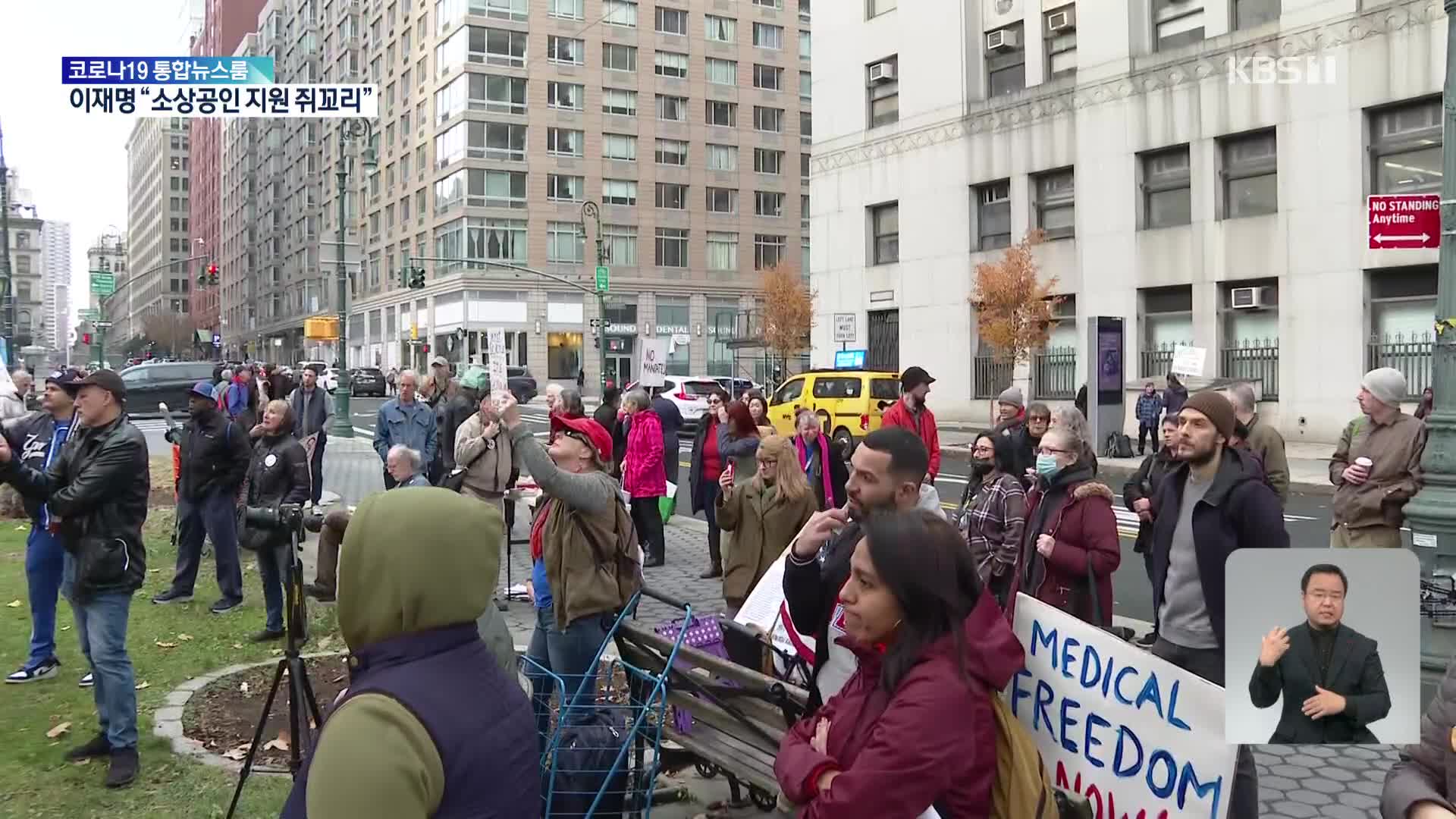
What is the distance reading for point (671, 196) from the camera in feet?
221

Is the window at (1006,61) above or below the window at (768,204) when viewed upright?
below

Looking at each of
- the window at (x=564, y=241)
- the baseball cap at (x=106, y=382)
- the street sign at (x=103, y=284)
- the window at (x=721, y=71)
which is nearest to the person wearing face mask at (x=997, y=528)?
the baseball cap at (x=106, y=382)

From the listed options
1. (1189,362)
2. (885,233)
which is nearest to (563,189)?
(885,233)

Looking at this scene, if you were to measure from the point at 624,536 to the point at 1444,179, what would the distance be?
626 cm

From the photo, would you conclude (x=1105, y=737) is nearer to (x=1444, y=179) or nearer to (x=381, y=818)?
(x=381, y=818)

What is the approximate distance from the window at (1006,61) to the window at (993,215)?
279 cm

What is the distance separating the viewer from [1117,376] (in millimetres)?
26641

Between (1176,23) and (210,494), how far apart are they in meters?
27.6

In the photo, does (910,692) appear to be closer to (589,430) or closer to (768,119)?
(589,430)

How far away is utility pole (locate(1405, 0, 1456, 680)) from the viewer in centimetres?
705

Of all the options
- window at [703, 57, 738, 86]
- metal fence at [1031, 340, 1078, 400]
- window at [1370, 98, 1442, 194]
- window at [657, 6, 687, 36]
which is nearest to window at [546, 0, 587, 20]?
window at [657, 6, 687, 36]

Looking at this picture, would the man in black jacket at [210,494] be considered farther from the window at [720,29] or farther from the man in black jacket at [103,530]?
the window at [720,29]

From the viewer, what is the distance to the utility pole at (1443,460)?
7.05 m

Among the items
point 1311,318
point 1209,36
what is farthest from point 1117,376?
point 1209,36
